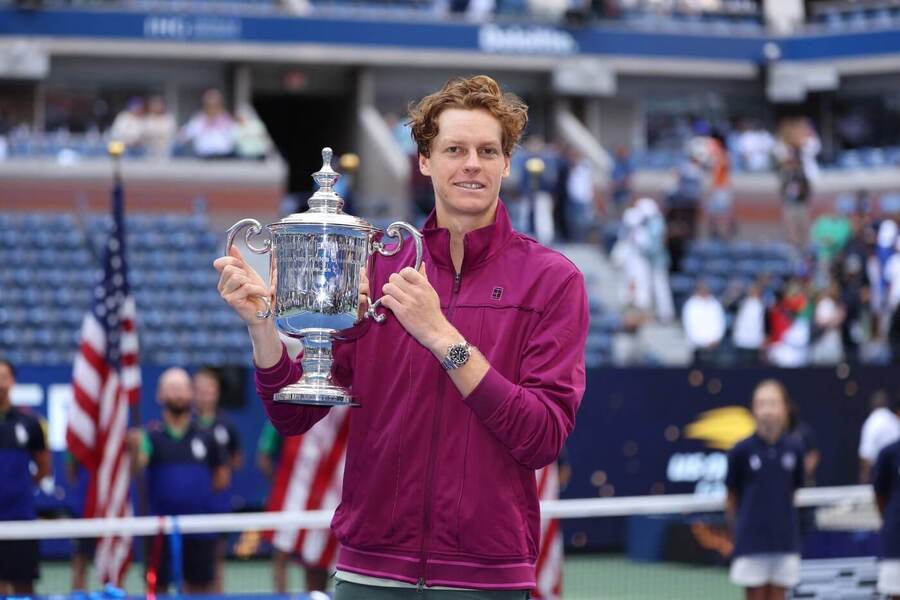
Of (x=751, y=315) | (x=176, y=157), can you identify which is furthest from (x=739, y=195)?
(x=176, y=157)

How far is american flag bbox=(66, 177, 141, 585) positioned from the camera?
408 inches

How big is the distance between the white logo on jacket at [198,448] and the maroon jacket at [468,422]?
6823 millimetres

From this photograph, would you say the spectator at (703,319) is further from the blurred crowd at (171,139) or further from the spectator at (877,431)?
the blurred crowd at (171,139)

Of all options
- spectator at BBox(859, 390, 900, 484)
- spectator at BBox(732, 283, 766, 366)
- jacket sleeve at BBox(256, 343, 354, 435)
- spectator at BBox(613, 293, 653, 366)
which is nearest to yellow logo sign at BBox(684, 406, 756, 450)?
spectator at BBox(859, 390, 900, 484)

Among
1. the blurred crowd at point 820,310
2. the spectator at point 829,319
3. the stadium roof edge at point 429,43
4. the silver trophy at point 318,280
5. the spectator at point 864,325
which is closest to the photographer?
the silver trophy at point 318,280

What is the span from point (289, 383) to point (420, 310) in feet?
1.68

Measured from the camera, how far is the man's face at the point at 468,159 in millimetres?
3619

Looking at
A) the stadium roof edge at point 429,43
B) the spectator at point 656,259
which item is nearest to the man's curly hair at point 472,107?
the spectator at point 656,259

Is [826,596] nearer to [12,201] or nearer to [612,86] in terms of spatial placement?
[12,201]

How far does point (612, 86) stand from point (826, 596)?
65.2 feet

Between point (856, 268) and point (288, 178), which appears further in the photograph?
point (288, 178)

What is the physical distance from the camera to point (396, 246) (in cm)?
380

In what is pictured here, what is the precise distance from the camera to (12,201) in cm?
2077

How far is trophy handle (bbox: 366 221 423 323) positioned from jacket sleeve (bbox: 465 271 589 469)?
31 cm
